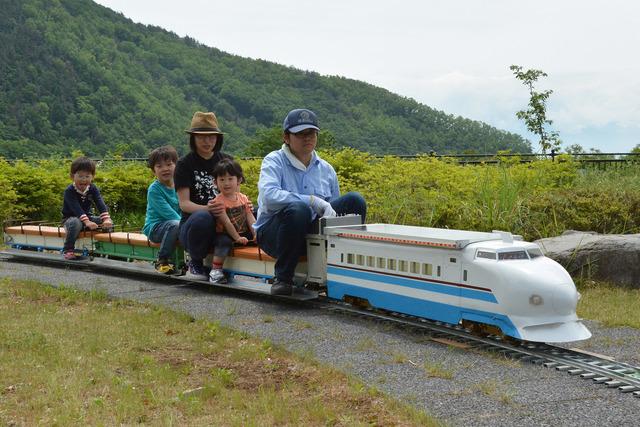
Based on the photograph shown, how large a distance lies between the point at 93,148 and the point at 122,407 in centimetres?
5368

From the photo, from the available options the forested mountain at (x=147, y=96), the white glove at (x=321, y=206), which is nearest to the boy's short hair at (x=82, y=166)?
the white glove at (x=321, y=206)

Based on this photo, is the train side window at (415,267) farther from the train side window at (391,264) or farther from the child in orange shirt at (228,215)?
the child in orange shirt at (228,215)

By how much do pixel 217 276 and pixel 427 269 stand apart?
9.34 feet

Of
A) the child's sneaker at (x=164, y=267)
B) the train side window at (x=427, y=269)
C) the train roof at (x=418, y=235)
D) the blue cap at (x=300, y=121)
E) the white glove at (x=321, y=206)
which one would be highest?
the blue cap at (x=300, y=121)

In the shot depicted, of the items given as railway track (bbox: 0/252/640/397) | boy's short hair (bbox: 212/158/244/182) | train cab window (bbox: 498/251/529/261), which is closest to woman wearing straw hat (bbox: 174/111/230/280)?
boy's short hair (bbox: 212/158/244/182)

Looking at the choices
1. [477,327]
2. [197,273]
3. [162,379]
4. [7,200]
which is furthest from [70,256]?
[477,327]

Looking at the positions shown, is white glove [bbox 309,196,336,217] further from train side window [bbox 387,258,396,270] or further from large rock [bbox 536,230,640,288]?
large rock [bbox 536,230,640,288]

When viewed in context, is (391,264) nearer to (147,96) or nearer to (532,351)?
(532,351)

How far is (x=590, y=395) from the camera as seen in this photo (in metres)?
4.26

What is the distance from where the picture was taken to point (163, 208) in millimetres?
8477

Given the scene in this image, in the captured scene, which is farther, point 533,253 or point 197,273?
point 197,273

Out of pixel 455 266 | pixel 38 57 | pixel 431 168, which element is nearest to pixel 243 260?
pixel 455 266

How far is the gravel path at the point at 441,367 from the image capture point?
156 inches

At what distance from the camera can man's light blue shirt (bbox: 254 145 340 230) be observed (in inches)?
256
